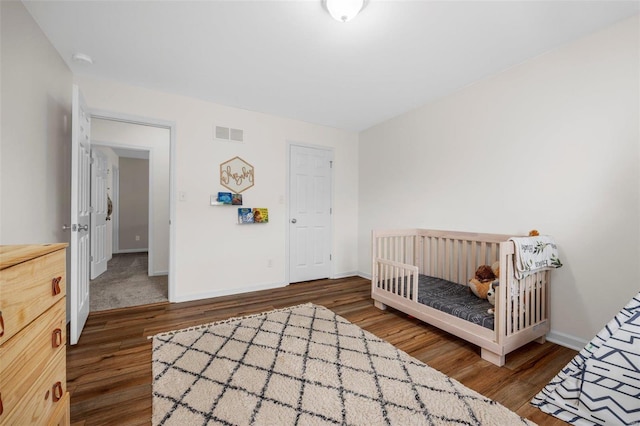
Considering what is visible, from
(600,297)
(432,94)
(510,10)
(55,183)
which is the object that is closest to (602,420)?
(600,297)

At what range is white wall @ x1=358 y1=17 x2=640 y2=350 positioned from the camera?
1842 mm

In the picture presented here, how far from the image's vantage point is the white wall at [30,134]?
154 cm

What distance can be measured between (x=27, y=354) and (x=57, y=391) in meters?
0.34

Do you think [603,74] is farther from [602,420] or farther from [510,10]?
[602,420]

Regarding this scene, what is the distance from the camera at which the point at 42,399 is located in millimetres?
939

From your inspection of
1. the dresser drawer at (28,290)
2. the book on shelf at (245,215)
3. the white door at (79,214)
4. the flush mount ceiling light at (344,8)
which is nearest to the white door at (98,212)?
the white door at (79,214)

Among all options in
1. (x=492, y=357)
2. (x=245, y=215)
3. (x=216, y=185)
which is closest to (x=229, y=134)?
(x=216, y=185)

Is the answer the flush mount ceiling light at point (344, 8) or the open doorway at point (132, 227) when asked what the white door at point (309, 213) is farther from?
the flush mount ceiling light at point (344, 8)

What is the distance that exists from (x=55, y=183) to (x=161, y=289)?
179cm

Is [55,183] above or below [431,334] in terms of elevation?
above

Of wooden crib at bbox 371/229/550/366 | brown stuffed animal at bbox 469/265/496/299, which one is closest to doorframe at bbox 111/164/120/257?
wooden crib at bbox 371/229/550/366

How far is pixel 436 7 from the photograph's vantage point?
1.73 m

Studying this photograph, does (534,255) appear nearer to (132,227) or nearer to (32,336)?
(32,336)

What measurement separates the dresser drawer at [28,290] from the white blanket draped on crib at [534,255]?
245cm
